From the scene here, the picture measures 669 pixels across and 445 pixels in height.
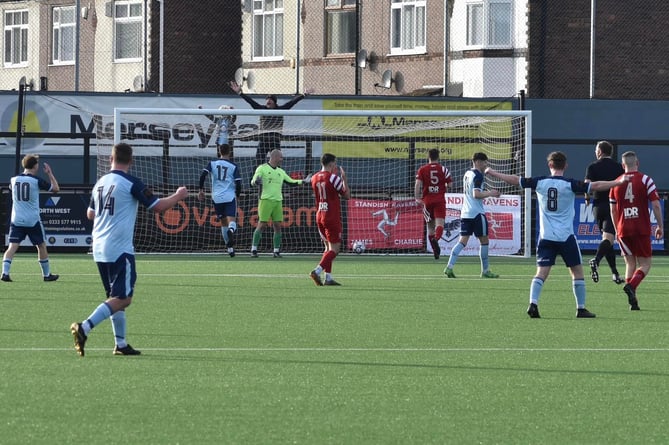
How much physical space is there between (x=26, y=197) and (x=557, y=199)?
8318 millimetres

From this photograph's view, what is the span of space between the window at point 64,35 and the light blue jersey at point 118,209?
101ft

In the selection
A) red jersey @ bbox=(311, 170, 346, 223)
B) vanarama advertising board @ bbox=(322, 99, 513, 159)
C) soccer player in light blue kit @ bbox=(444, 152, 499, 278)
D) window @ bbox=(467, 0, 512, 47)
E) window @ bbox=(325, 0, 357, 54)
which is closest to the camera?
red jersey @ bbox=(311, 170, 346, 223)

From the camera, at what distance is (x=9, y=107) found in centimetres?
2955

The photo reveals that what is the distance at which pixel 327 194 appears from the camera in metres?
19.6

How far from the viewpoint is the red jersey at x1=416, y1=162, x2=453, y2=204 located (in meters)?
23.7

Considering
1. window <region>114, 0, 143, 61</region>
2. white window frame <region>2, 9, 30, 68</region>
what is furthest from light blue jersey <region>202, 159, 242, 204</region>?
white window frame <region>2, 9, 30, 68</region>

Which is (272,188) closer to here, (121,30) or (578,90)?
(578,90)

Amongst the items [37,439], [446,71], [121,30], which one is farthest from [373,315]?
[121,30]

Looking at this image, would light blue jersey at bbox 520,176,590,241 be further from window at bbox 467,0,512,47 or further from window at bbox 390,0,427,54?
window at bbox 390,0,427,54

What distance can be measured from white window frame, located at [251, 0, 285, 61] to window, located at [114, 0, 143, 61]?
3.28 meters

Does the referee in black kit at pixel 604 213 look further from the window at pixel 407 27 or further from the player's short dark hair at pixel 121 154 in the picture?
the window at pixel 407 27

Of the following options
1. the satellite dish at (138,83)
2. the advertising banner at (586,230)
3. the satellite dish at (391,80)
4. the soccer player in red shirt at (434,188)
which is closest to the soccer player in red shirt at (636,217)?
the soccer player in red shirt at (434,188)

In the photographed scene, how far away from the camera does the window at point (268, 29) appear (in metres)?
38.1

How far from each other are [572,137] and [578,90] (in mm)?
2713
